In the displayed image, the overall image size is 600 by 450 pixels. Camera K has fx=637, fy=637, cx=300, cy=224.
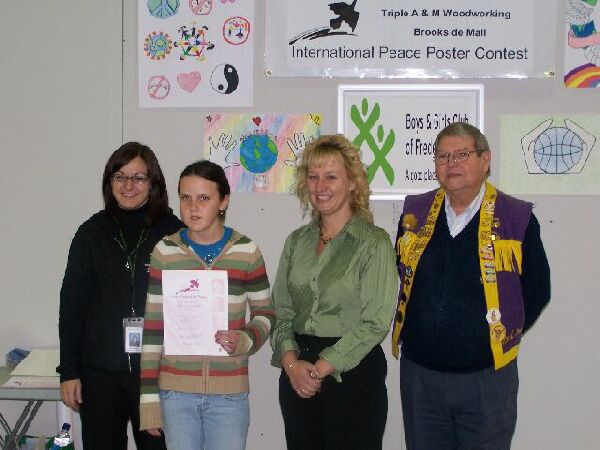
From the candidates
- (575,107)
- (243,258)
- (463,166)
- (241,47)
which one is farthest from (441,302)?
(241,47)

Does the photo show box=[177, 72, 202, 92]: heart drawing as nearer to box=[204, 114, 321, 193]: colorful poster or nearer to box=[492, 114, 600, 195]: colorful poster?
box=[204, 114, 321, 193]: colorful poster

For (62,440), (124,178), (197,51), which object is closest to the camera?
(124,178)

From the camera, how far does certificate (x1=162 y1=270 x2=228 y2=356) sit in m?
2.18

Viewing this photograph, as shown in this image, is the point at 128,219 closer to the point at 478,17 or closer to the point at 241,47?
the point at 241,47

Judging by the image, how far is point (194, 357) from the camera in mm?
2193

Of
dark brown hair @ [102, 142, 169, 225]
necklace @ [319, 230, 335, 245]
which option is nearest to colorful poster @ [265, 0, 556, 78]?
dark brown hair @ [102, 142, 169, 225]

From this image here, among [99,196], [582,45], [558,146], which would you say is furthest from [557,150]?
[99,196]

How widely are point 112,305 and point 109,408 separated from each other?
372mm

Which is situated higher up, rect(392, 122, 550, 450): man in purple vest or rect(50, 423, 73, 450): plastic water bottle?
rect(392, 122, 550, 450): man in purple vest

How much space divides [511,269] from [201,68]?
69.5 inches

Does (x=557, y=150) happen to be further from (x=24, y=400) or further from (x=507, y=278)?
(x=24, y=400)

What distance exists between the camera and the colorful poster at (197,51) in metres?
3.11

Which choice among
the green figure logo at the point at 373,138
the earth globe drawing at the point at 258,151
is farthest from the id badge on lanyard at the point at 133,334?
the green figure logo at the point at 373,138

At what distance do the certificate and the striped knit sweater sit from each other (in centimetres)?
3
